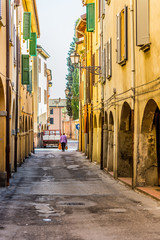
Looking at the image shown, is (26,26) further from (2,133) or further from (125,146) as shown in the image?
(2,133)

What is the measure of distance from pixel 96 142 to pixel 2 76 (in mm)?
14131

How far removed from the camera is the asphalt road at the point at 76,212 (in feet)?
26.9

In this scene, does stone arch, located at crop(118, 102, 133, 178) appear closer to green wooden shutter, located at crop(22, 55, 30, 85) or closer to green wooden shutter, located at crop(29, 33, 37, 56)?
green wooden shutter, located at crop(22, 55, 30, 85)

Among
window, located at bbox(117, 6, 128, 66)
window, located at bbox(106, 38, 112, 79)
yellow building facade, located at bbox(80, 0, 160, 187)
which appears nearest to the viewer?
yellow building facade, located at bbox(80, 0, 160, 187)

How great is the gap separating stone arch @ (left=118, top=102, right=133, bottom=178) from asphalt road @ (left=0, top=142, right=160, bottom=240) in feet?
2.96

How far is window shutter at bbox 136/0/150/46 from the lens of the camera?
1329 cm

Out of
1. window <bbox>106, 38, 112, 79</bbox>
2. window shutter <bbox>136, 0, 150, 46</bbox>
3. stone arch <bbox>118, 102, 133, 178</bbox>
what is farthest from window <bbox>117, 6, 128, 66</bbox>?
window shutter <bbox>136, 0, 150, 46</bbox>

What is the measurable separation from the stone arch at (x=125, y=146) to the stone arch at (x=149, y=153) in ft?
11.9

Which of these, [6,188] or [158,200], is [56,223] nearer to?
[158,200]

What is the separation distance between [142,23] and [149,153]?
12.6 feet

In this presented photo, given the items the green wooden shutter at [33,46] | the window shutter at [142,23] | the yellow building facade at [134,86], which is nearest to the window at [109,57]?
the yellow building facade at [134,86]

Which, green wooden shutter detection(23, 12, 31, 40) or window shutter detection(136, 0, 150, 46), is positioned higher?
green wooden shutter detection(23, 12, 31, 40)

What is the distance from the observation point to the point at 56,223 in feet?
30.2

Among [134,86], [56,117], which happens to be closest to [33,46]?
[134,86]
